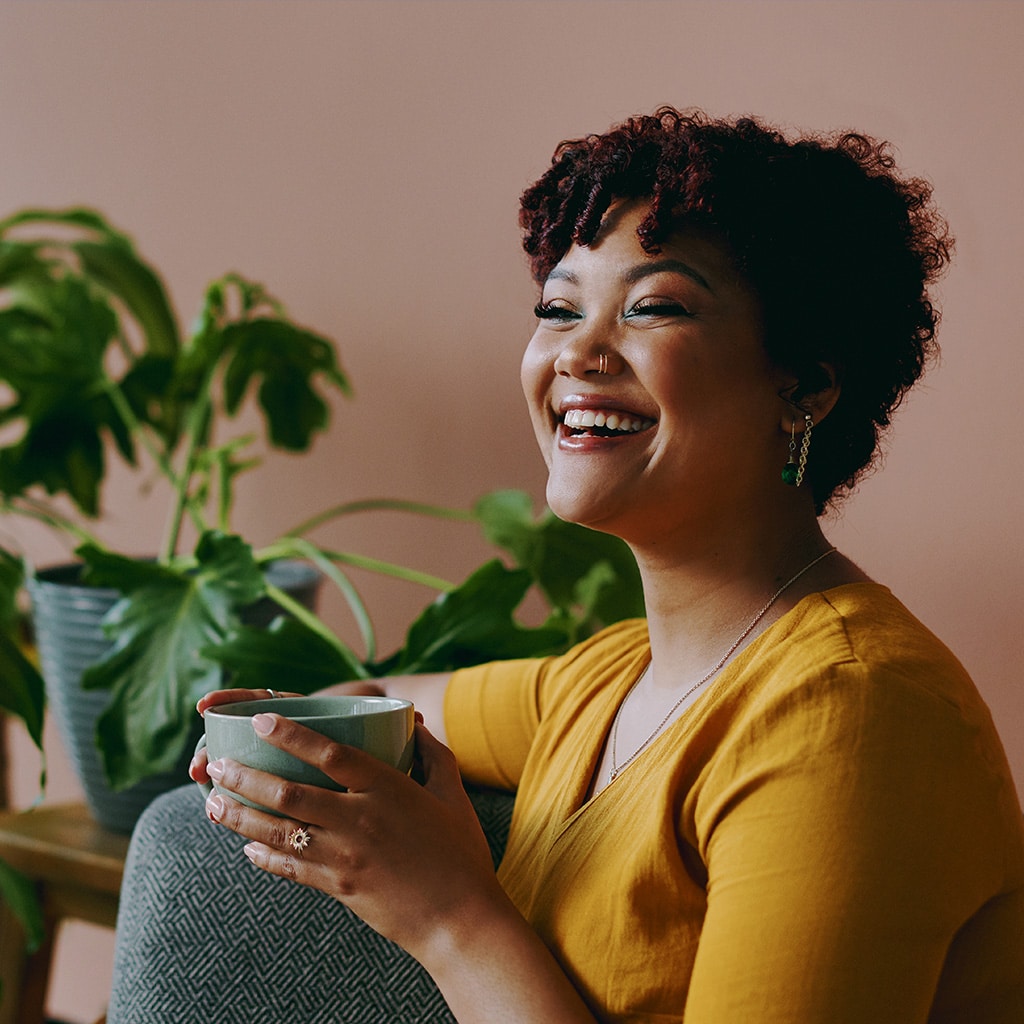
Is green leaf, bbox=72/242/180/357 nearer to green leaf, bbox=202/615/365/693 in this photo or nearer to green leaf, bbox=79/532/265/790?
green leaf, bbox=79/532/265/790

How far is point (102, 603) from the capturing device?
51.8 inches

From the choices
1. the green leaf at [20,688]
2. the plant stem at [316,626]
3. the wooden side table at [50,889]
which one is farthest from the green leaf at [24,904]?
the plant stem at [316,626]

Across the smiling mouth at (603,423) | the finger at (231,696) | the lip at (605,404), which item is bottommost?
the finger at (231,696)

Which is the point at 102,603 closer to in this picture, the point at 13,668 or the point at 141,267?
the point at 13,668

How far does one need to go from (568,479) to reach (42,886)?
969 mm

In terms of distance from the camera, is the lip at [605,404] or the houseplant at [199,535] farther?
the houseplant at [199,535]

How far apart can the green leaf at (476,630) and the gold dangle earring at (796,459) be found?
0.42m

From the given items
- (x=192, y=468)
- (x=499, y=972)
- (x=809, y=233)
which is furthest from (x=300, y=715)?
(x=192, y=468)

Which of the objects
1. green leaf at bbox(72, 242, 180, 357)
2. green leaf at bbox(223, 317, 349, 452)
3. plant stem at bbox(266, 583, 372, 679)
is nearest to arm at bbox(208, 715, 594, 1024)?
plant stem at bbox(266, 583, 372, 679)

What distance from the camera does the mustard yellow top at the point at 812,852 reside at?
1.95 feet

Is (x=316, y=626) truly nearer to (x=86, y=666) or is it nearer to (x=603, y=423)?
(x=86, y=666)

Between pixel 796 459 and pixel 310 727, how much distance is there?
36cm

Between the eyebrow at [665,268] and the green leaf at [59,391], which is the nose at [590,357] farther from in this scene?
the green leaf at [59,391]

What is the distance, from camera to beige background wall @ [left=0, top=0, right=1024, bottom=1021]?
1.04 metres
